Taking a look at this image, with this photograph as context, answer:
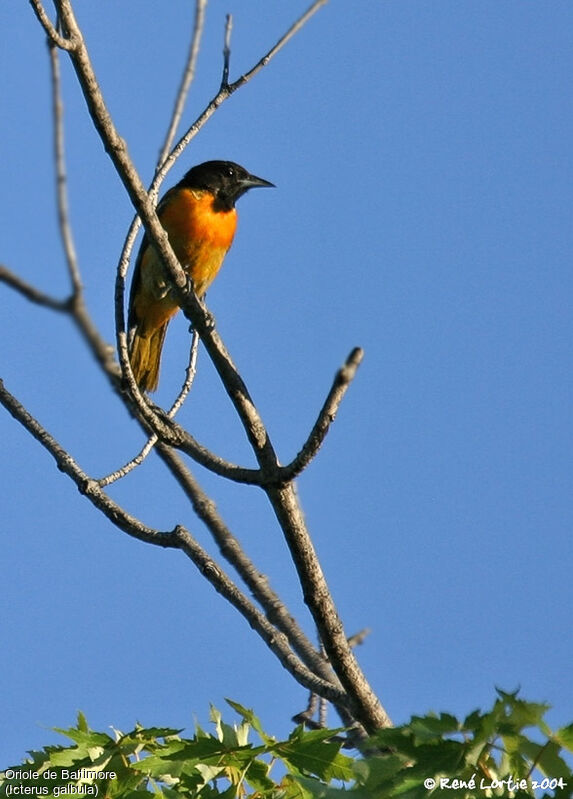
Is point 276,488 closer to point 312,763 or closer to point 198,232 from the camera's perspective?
point 312,763

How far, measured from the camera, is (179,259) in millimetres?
7820

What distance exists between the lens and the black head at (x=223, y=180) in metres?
8.30

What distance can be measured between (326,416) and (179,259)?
507 cm

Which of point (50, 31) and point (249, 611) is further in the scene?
point (249, 611)

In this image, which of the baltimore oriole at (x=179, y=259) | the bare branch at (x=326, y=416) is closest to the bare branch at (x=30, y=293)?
the bare branch at (x=326, y=416)

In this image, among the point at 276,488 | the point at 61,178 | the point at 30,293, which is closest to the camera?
the point at 30,293

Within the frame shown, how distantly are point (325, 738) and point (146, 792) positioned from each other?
489mm

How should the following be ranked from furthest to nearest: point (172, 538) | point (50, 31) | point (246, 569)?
1. point (246, 569)
2. point (172, 538)
3. point (50, 31)

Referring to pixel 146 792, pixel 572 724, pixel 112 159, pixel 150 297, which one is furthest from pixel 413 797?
pixel 150 297

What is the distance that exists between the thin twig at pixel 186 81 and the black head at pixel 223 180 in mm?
4162

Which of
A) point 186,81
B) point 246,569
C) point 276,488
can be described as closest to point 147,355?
point 246,569

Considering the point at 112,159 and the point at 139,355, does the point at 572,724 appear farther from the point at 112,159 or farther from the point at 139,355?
the point at 139,355

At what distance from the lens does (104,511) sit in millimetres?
3771

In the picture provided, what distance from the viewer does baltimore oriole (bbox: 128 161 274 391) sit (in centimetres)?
771
